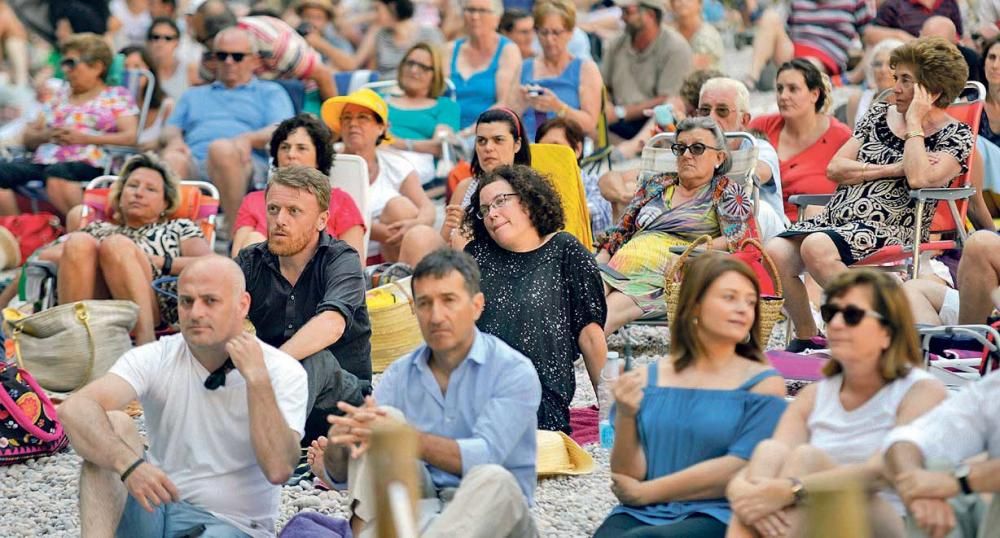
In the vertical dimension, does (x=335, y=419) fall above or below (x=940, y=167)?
below

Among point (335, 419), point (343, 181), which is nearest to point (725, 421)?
point (335, 419)

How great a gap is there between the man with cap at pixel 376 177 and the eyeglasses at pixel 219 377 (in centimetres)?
394

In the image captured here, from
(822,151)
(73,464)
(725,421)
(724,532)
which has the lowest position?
(73,464)

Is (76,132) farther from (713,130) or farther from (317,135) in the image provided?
(713,130)

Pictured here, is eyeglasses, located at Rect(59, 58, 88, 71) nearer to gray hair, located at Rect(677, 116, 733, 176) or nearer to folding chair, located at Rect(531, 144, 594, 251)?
folding chair, located at Rect(531, 144, 594, 251)

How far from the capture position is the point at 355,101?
9164 millimetres

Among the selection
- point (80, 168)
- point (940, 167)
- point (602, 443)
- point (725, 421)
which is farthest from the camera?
point (80, 168)

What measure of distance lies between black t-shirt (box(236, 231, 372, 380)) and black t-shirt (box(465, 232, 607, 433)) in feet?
1.57

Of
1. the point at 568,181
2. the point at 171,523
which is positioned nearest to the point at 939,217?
the point at 568,181

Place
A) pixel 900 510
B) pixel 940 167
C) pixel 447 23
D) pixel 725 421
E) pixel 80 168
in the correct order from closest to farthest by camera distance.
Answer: pixel 900 510 < pixel 725 421 < pixel 940 167 < pixel 80 168 < pixel 447 23

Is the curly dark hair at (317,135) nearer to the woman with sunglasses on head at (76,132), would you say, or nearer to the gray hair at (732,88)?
the gray hair at (732,88)

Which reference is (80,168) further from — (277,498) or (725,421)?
(725,421)

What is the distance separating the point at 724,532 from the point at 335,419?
1.12m

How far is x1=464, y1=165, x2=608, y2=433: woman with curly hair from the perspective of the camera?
6.48m
